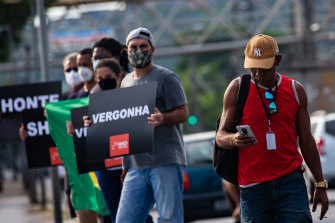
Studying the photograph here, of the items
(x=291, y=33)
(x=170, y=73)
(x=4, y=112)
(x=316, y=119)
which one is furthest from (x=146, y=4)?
(x=170, y=73)

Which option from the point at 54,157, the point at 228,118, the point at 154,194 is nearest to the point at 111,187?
the point at 154,194

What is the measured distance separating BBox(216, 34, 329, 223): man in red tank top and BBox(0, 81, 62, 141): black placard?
4.29 m

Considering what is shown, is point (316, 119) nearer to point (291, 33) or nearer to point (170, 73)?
point (170, 73)

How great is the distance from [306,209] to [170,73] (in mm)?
1846

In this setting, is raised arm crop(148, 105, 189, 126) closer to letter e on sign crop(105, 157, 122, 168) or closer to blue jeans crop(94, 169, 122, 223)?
letter e on sign crop(105, 157, 122, 168)

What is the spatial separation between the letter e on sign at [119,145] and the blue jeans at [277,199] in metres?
1.63

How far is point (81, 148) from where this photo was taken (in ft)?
27.0

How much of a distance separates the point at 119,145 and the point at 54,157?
2413mm

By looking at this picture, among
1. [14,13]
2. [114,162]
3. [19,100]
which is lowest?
[114,162]

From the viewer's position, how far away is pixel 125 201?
694cm

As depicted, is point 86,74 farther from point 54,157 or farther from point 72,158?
point 54,157

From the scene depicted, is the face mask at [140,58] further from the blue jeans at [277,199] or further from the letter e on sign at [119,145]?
the blue jeans at [277,199]

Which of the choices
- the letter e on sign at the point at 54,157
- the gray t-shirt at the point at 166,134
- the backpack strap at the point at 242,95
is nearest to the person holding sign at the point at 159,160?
the gray t-shirt at the point at 166,134

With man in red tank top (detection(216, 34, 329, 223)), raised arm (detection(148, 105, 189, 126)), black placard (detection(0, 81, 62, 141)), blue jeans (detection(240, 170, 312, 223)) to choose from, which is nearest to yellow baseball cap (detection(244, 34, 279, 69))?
man in red tank top (detection(216, 34, 329, 223))
